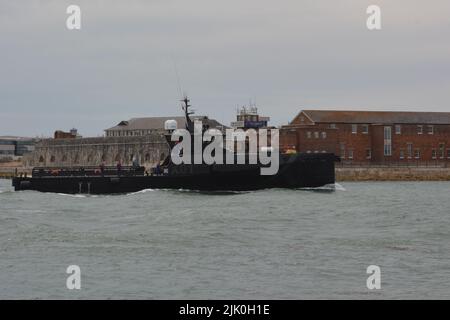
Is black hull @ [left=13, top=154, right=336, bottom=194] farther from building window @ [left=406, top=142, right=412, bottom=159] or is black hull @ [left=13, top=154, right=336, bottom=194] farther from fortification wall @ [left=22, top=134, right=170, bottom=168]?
fortification wall @ [left=22, top=134, right=170, bottom=168]

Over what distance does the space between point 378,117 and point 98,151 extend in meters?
37.4

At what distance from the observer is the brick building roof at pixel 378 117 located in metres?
101

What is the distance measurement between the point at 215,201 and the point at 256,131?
43967 mm

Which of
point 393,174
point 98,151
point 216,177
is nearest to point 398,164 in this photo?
point 393,174

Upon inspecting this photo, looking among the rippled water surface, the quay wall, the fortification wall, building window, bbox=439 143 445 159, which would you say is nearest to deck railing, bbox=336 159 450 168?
building window, bbox=439 143 445 159

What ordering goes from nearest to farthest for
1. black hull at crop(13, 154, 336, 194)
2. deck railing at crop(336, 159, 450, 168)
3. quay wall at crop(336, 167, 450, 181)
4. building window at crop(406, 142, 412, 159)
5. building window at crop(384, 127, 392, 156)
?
black hull at crop(13, 154, 336, 194)
quay wall at crop(336, 167, 450, 181)
deck railing at crop(336, 159, 450, 168)
building window at crop(384, 127, 392, 156)
building window at crop(406, 142, 412, 159)

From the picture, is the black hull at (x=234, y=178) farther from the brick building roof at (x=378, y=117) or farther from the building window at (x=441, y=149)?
the building window at (x=441, y=149)

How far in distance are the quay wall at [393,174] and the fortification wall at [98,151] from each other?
2507 centimetres

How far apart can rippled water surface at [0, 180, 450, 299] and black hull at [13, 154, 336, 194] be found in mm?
7820

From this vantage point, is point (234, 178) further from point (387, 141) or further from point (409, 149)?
point (409, 149)

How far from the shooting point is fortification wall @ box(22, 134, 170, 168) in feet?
374

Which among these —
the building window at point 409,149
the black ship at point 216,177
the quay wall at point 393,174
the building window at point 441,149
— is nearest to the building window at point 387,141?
the building window at point 409,149
